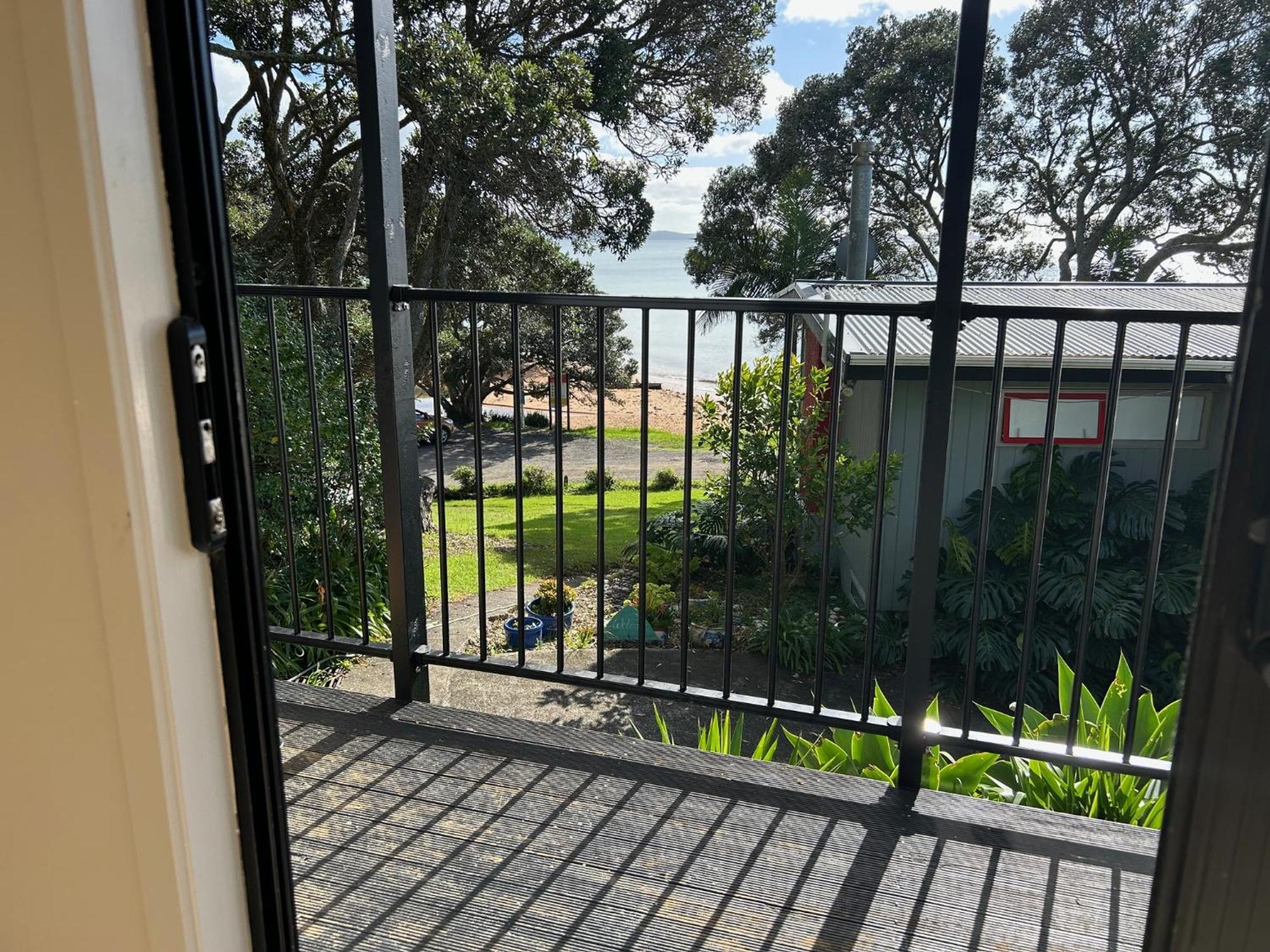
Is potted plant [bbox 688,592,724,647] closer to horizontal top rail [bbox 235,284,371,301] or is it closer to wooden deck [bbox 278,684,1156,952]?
wooden deck [bbox 278,684,1156,952]

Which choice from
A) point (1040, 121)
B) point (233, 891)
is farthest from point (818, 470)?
point (1040, 121)

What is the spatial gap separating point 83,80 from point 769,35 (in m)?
11.3

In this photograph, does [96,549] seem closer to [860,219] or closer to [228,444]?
[228,444]

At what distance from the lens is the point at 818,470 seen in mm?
6656

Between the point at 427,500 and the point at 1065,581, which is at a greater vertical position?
the point at 1065,581

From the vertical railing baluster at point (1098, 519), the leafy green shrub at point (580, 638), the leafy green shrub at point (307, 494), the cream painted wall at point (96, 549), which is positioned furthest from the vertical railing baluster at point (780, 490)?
the leafy green shrub at point (580, 638)

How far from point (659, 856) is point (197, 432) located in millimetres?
1321

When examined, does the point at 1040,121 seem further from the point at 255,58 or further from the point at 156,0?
the point at 156,0

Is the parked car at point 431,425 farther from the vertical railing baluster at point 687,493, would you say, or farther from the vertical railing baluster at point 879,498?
the vertical railing baluster at point 879,498

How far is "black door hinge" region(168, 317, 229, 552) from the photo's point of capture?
72 cm

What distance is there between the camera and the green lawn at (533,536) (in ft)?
28.9

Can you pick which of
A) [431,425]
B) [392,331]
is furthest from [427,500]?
[392,331]

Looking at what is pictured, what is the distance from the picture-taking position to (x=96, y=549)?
0.73 metres

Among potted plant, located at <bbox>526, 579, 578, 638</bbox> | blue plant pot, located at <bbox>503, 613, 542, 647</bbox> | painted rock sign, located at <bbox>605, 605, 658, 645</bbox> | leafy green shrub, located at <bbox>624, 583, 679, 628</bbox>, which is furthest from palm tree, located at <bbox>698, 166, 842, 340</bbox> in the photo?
blue plant pot, located at <bbox>503, 613, 542, 647</bbox>
